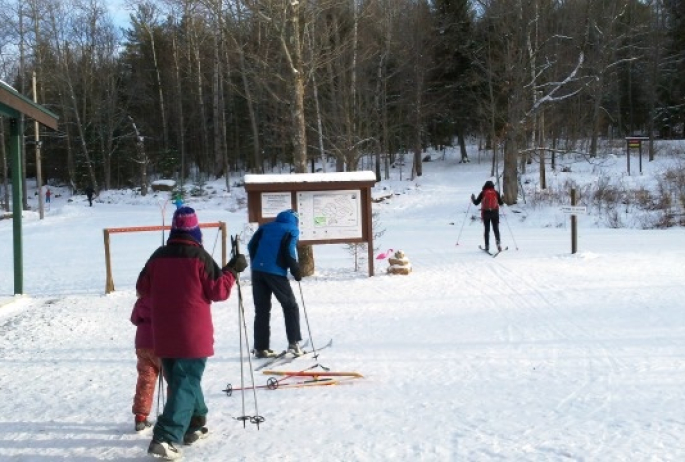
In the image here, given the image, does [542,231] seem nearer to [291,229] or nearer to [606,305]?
[606,305]

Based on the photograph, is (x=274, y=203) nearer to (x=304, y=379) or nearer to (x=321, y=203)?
(x=321, y=203)

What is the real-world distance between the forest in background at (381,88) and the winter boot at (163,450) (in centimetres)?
2433

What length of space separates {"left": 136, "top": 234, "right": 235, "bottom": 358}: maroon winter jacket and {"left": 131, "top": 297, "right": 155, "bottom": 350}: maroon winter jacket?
1.44ft

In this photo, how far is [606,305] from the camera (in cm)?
926

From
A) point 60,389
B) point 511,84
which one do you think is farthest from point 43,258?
point 511,84

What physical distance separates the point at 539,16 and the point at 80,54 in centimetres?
3505

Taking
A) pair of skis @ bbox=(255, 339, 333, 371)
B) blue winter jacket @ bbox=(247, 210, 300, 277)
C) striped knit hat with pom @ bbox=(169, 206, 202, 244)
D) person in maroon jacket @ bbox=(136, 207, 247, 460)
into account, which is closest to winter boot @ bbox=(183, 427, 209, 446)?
person in maroon jacket @ bbox=(136, 207, 247, 460)

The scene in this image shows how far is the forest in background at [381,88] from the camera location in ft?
101

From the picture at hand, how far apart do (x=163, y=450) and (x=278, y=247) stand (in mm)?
3069

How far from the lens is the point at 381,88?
40156mm

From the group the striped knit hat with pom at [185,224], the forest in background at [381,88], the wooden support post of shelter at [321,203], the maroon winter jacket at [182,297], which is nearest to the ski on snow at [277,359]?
the maroon winter jacket at [182,297]

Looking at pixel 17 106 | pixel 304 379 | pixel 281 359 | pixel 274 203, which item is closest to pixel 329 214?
pixel 274 203

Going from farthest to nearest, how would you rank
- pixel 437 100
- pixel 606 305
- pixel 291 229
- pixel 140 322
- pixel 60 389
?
1. pixel 437 100
2. pixel 606 305
3. pixel 291 229
4. pixel 60 389
5. pixel 140 322

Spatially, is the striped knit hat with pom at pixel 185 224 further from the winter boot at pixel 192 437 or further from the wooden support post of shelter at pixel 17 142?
the wooden support post of shelter at pixel 17 142
